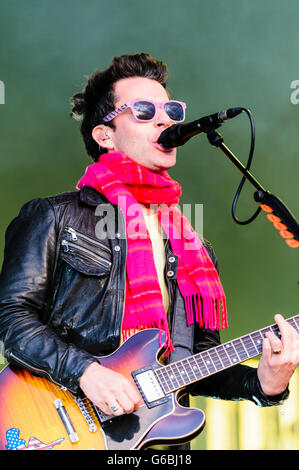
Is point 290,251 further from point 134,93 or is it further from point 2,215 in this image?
point 134,93

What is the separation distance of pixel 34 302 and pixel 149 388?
517mm

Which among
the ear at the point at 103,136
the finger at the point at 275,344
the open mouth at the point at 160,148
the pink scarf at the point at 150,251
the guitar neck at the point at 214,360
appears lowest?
the guitar neck at the point at 214,360

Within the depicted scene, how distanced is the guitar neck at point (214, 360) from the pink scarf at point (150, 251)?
0.37 feet

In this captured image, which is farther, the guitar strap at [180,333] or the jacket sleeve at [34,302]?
the guitar strap at [180,333]

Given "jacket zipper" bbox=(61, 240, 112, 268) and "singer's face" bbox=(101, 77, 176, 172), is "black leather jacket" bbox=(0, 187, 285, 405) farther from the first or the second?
"singer's face" bbox=(101, 77, 176, 172)

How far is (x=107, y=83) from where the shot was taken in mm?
2686

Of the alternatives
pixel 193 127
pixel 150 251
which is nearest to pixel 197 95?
pixel 150 251

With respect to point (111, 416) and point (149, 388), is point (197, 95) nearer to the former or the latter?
point (149, 388)

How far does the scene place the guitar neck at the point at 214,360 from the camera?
6.72 feet

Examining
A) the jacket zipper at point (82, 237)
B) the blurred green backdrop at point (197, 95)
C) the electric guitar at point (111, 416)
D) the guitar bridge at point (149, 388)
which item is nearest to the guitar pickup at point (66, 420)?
the electric guitar at point (111, 416)

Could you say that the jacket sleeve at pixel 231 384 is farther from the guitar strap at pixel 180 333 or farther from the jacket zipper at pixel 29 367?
the jacket zipper at pixel 29 367

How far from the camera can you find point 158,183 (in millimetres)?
2412

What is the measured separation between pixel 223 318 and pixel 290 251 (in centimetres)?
464

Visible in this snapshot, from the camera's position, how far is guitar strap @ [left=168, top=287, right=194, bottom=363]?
2.26 metres
